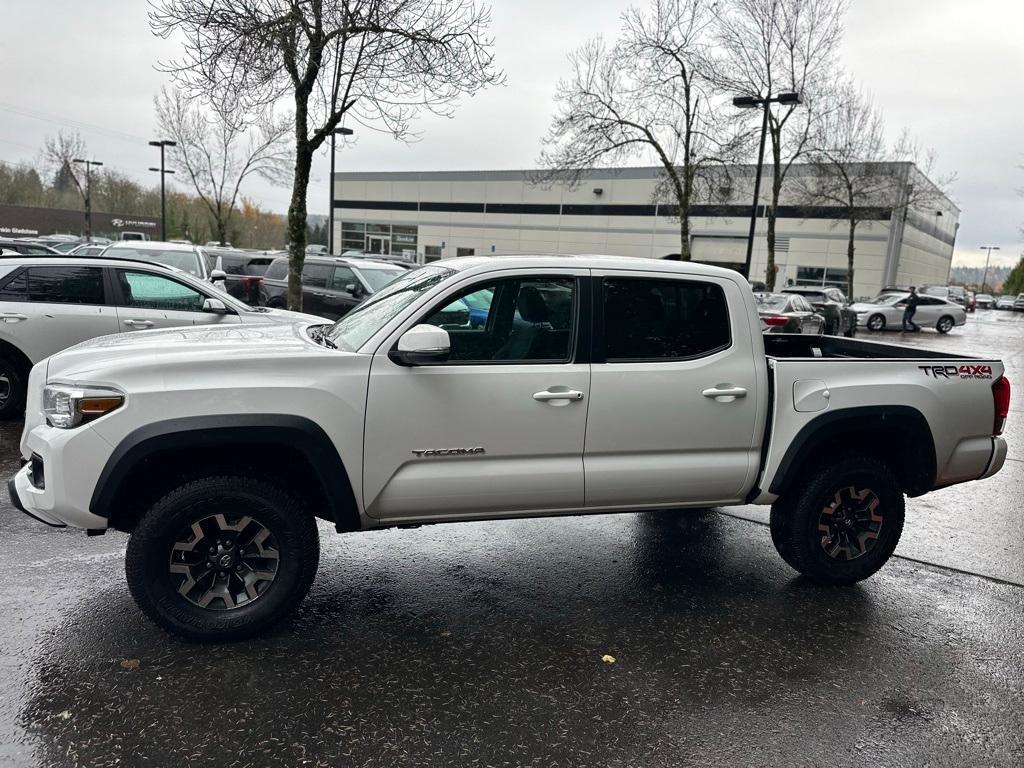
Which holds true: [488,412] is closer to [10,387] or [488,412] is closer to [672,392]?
[672,392]

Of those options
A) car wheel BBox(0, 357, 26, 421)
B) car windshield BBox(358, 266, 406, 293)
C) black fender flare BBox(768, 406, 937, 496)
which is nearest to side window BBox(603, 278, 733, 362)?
black fender flare BBox(768, 406, 937, 496)

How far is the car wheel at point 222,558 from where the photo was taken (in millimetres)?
3309

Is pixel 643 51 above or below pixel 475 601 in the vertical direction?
above

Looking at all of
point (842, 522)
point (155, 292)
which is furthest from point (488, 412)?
point (155, 292)

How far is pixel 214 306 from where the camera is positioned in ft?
25.8

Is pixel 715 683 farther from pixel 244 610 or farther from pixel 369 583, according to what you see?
pixel 244 610

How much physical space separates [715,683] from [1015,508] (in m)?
4.68

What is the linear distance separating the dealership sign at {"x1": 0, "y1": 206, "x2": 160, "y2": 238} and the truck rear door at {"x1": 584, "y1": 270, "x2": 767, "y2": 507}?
218ft

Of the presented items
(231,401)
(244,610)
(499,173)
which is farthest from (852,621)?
(499,173)

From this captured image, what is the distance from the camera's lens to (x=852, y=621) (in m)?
4.06

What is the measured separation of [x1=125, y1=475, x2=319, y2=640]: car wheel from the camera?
331cm

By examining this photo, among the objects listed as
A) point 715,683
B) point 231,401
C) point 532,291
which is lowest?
point 715,683

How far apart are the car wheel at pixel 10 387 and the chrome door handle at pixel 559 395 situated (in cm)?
650

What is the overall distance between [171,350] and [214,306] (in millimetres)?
4640
